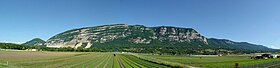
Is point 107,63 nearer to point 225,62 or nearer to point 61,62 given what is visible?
point 61,62

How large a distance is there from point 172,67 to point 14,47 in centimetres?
16350

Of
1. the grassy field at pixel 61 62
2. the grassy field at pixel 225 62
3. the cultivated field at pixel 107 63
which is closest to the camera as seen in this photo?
the grassy field at pixel 61 62

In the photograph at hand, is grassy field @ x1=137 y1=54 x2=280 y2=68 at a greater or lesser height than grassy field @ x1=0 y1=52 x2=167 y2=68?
lesser

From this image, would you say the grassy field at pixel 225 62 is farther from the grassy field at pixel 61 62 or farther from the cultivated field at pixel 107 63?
the grassy field at pixel 61 62

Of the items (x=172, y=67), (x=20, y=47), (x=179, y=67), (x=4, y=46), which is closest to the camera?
(x=179, y=67)

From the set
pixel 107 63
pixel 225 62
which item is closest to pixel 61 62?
pixel 107 63

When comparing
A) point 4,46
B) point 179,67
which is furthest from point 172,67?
point 4,46

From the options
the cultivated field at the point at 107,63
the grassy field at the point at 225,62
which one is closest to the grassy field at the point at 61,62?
the cultivated field at the point at 107,63

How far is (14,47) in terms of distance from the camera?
18888 centimetres

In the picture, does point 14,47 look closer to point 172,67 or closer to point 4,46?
point 4,46

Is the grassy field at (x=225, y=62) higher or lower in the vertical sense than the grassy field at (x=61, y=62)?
lower

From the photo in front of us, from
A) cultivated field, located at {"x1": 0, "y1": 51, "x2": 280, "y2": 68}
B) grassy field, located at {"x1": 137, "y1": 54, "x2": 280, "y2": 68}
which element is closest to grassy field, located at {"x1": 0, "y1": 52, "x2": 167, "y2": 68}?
cultivated field, located at {"x1": 0, "y1": 51, "x2": 280, "y2": 68}

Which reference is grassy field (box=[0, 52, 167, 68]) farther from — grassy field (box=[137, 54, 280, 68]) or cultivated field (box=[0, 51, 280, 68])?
grassy field (box=[137, 54, 280, 68])

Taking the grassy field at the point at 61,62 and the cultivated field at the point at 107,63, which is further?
the cultivated field at the point at 107,63
